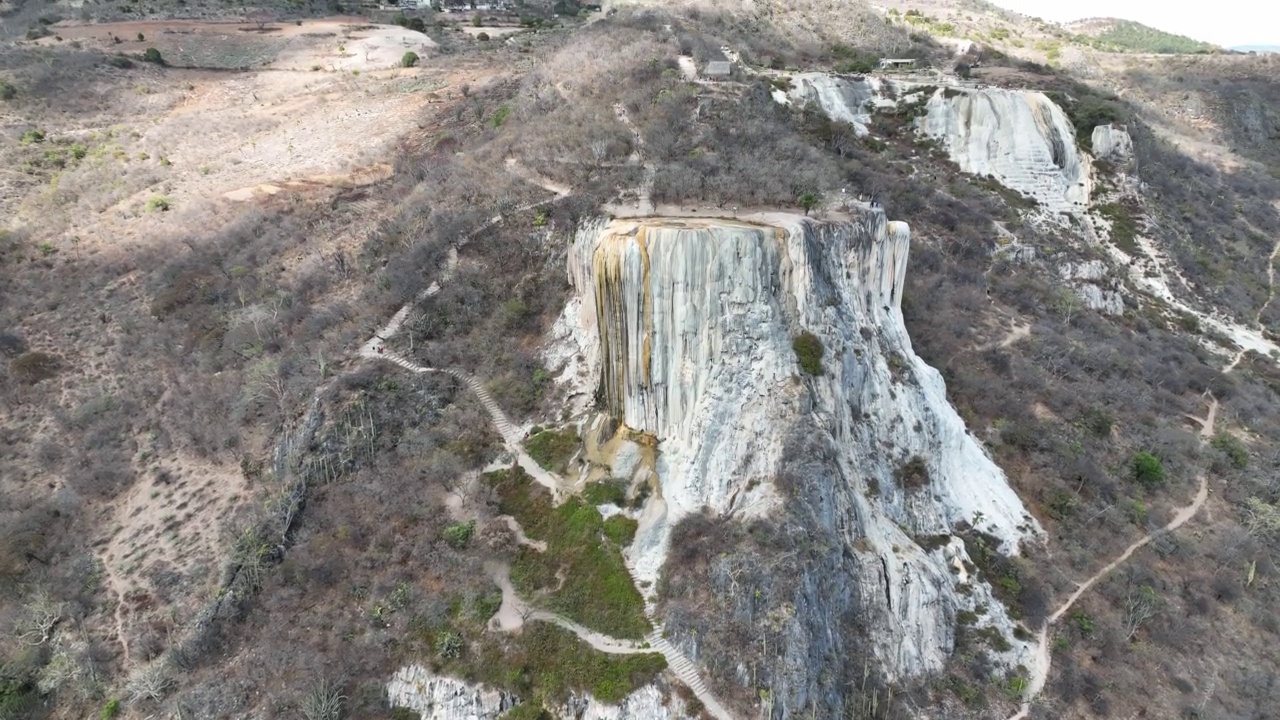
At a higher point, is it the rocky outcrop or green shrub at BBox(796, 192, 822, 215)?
green shrub at BBox(796, 192, 822, 215)

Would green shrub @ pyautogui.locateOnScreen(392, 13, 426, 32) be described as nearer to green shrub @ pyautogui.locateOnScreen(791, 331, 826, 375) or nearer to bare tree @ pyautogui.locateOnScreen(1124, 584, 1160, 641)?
green shrub @ pyautogui.locateOnScreen(791, 331, 826, 375)

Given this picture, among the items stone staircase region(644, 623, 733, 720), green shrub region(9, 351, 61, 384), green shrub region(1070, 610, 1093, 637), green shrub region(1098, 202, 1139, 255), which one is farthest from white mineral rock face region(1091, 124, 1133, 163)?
green shrub region(9, 351, 61, 384)

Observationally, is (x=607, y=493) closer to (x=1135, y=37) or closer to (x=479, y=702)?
(x=479, y=702)

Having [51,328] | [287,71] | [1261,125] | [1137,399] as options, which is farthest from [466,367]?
[1261,125]

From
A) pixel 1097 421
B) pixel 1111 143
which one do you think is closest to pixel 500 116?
pixel 1097 421

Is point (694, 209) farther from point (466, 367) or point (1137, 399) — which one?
point (1137, 399)

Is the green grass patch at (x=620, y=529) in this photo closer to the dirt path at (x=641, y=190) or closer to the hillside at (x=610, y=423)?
the hillside at (x=610, y=423)
